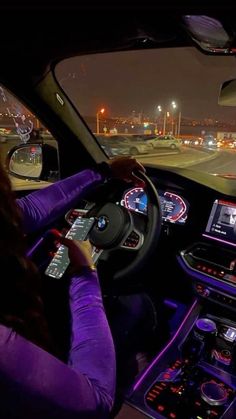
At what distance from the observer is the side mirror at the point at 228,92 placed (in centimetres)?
181

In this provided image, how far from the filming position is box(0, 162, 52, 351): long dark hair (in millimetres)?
1014

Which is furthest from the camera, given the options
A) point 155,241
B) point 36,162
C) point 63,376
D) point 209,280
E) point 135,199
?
point 36,162

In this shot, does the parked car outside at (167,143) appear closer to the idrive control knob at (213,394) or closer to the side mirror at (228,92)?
the side mirror at (228,92)

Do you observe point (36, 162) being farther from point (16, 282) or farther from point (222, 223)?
point (16, 282)

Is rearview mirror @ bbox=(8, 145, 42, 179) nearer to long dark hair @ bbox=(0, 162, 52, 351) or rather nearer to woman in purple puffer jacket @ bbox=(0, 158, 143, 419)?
woman in purple puffer jacket @ bbox=(0, 158, 143, 419)

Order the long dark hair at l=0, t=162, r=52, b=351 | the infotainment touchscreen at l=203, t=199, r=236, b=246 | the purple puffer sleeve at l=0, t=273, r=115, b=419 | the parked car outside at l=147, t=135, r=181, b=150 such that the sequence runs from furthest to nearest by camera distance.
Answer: the parked car outside at l=147, t=135, r=181, b=150, the infotainment touchscreen at l=203, t=199, r=236, b=246, the long dark hair at l=0, t=162, r=52, b=351, the purple puffer sleeve at l=0, t=273, r=115, b=419

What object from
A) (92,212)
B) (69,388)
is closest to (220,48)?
(92,212)

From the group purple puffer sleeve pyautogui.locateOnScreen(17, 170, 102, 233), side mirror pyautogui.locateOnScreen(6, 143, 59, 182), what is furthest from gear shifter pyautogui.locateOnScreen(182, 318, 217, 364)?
side mirror pyautogui.locateOnScreen(6, 143, 59, 182)

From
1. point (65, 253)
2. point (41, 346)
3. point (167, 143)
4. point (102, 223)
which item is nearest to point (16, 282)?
point (41, 346)

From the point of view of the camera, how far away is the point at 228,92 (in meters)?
1.83

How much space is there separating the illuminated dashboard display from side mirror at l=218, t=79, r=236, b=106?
2.57 ft

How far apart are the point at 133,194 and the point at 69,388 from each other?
5.54 ft

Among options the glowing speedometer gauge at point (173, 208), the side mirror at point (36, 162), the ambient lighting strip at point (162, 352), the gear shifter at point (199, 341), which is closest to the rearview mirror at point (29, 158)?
the side mirror at point (36, 162)

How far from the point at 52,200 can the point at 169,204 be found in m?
0.84
